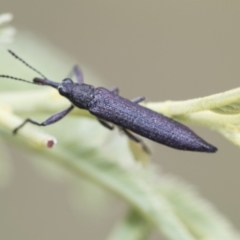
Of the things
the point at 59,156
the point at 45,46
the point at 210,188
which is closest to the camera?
the point at 59,156

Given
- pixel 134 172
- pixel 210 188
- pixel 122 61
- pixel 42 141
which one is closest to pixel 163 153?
pixel 210 188

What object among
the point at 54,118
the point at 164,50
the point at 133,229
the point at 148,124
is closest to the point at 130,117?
the point at 148,124

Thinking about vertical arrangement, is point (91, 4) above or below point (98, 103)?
above

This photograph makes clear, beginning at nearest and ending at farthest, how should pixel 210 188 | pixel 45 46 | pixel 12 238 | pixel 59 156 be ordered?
1. pixel 59 156
2. pixel 45 46
3. pixel 12 238
4. pixel 210 188

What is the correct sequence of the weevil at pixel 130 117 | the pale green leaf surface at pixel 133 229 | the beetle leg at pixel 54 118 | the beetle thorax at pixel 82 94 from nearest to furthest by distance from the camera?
1. the pale green leaf surface at pixel 133 229
2. the beetle leg at pixel 54 118
3. the weevil at pixel 130 117
4. the beetle thorax at pixel 82 94

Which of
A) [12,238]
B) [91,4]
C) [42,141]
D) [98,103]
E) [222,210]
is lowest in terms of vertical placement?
[12,238]

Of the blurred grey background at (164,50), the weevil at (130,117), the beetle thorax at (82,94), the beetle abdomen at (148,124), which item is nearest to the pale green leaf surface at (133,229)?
the weevil at (130,117)

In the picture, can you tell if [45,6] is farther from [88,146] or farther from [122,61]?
[88,146]

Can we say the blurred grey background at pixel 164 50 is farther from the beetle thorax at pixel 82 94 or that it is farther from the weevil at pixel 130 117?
the weevil at pixel 130 117

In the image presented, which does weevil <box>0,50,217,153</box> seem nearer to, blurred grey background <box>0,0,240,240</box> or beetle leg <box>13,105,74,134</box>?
beetle leg <box>13,105,74,134</box>
